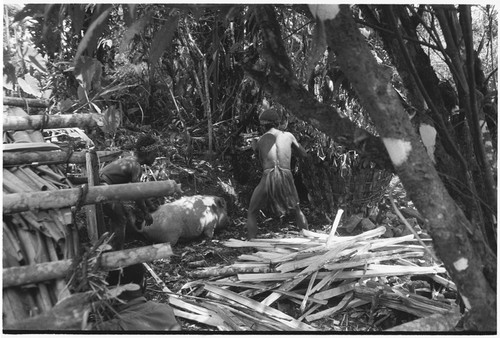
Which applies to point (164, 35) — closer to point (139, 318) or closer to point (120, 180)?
point (139, 318)

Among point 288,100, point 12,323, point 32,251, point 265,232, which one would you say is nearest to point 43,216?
point 32,251

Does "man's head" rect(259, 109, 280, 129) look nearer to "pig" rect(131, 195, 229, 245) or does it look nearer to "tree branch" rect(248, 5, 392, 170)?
"pig" rect(131, 195, 229, 245)

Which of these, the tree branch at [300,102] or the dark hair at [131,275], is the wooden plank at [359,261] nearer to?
the dark hair at [131,275]

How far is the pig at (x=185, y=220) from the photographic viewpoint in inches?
240

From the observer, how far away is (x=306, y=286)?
13.2ft

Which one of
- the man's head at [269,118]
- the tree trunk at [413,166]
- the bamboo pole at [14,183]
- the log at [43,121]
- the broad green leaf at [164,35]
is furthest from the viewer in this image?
the man's head at [269,118]

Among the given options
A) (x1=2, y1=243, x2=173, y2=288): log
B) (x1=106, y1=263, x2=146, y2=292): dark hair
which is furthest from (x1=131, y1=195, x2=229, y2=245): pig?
(x1=2, y1=243, x2=173, y2=288): log

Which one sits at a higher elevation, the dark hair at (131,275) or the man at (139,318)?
the man at (139,318)

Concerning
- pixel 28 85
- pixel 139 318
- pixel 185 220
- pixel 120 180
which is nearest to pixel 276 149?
pixel 185 220

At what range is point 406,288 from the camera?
399cm

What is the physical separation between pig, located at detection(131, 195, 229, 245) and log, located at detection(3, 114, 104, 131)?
262 centimetres

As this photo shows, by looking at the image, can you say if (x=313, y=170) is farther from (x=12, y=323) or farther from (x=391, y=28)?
(x=12, y=323)

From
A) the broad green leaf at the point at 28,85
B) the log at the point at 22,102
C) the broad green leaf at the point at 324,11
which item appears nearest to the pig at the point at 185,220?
the broad green leaf at the point at 28,85

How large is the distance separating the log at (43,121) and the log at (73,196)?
93 cm
